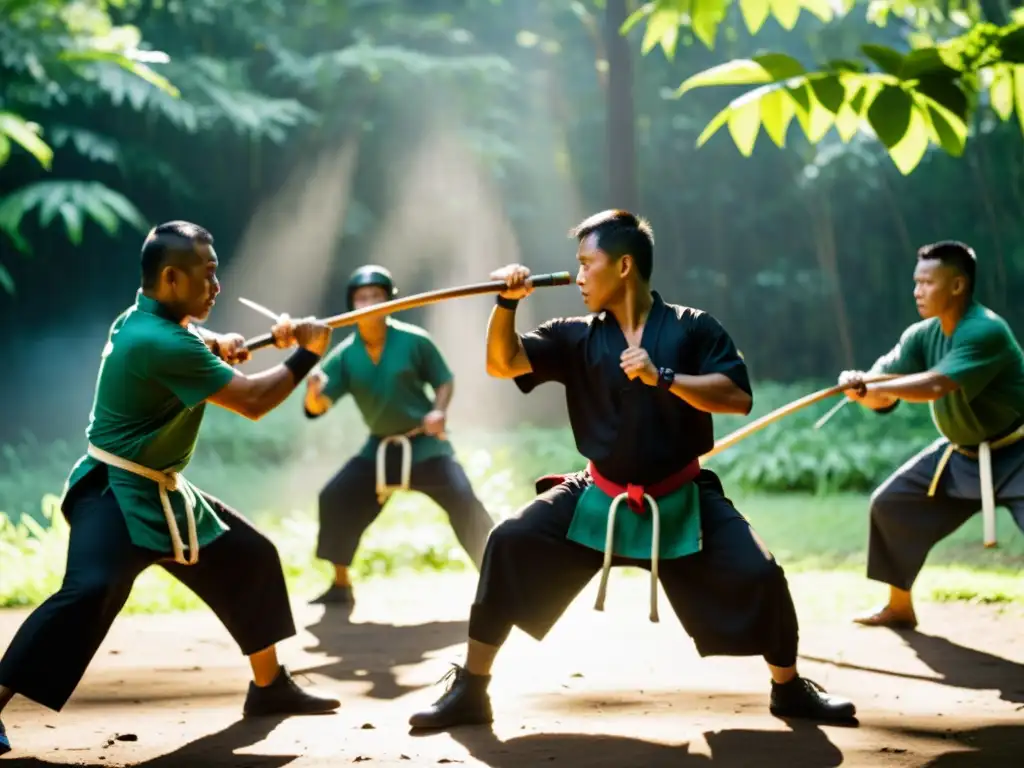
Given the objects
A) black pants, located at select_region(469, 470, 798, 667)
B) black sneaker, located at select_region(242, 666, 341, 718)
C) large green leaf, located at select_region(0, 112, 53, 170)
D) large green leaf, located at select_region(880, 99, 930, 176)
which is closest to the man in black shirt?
black pants, located at select_region(469, 470, 798, 667)

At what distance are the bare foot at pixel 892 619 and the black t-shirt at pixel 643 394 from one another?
2058mm

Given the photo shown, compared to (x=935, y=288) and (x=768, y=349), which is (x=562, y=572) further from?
(x=768, y=349)

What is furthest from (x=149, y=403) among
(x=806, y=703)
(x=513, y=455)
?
(x=513, y=455)

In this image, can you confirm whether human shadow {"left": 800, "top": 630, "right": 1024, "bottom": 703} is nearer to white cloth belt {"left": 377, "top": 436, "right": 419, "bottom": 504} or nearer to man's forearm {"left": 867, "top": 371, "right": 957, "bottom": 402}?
man's forearm {"left": 867, "top": 371, "right": 957, "bottom": 402}

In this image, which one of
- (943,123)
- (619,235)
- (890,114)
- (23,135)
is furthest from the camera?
(23,135)

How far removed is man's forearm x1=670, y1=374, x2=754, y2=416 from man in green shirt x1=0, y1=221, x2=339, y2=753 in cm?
122

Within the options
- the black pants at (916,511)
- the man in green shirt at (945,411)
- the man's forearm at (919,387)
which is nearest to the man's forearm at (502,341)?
the man in green shirt at (945,411)

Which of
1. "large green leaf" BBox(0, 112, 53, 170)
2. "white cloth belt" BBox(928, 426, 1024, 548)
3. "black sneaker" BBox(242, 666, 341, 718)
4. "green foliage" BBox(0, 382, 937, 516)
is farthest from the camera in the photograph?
"green foliage" BBox(0, 382, 937, 516)

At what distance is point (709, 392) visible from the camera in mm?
3727

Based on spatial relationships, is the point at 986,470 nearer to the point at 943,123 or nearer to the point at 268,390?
the point at 943,123

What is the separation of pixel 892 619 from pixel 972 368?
1275 millimetres

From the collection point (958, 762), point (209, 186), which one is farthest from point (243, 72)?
point (958, 762)

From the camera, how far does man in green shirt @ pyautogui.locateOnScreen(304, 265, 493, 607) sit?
20.7 ft

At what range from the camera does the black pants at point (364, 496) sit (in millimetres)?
6293
